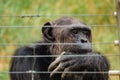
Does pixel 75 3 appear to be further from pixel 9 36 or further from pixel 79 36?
pixel 79 36

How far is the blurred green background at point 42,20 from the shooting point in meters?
6.24

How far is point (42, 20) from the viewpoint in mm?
6543

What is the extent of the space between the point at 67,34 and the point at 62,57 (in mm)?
579

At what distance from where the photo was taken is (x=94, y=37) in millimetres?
6754

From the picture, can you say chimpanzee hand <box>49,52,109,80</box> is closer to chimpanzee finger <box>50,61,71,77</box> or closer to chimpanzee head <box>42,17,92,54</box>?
chimpanzee finger <box>50,61,71,77</box>

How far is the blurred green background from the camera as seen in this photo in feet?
20.5

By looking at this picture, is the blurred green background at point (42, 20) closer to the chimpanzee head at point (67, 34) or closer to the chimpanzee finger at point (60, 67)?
the chimpanzee head at point (67, 34)

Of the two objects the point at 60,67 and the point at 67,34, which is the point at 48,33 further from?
the point at 60,67

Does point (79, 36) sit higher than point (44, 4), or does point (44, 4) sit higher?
point (44, 4)

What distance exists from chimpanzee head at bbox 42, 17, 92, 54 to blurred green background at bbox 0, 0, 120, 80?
100 centimetres

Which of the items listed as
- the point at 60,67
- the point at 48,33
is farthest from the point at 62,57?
the point at 48,33

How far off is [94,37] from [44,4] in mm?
766

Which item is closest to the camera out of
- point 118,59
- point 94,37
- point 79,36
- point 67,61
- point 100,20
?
point 67,61

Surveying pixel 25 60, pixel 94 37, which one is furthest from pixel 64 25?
pixel 94 37
